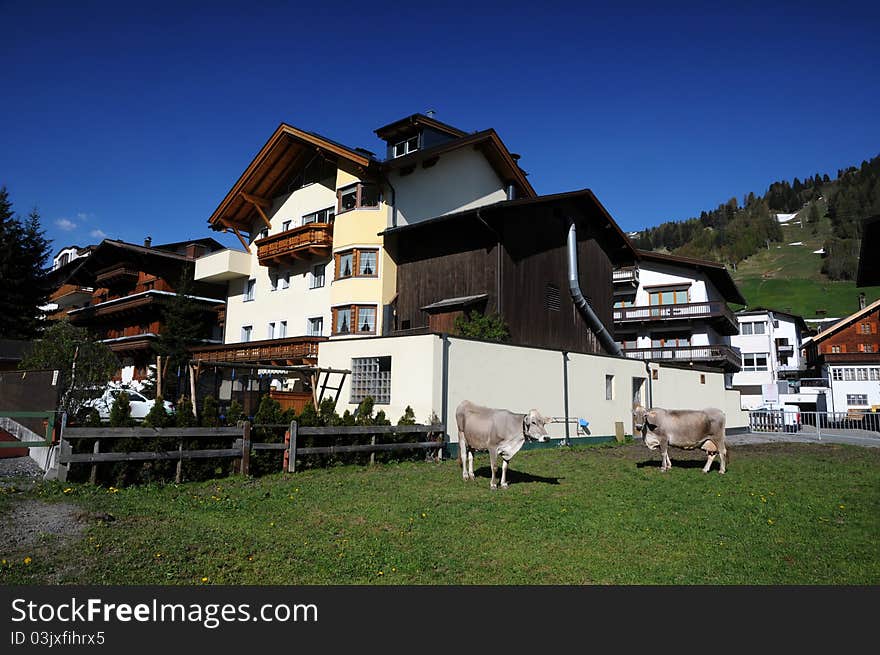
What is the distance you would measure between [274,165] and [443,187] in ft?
34.9

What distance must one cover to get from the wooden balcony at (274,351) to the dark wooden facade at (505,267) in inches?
170

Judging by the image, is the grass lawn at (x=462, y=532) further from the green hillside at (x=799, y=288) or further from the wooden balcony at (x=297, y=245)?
the green hillside at (x=799, y=288)

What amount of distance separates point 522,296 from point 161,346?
23.7 metres

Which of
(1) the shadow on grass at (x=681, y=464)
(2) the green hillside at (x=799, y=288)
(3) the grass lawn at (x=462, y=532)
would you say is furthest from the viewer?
(2) the green hillside at (x=799, y=288)

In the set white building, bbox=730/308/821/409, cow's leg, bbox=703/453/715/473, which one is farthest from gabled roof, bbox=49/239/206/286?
white building, bbox=730/308/821/409

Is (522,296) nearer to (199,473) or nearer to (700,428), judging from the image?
(700,428)

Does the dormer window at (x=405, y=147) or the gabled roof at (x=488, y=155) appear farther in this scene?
the dormer window at (x=405, y=147)

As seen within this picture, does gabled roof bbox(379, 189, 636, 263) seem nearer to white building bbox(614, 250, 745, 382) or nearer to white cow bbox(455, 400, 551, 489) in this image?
white cow bbox(455, 400, 551, 489)

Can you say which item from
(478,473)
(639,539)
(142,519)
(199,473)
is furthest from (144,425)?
(639,539)

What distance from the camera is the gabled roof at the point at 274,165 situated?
3017 centimetres

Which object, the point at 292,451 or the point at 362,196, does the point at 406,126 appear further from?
the point at 292,451

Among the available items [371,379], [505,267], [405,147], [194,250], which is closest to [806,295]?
[405,147]

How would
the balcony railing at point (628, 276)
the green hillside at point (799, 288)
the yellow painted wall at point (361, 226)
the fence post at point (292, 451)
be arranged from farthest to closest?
the green hillside at point (799, 288) → the balcony railing at point (628, 276) → the yellow painted wall at point (361, 226) → the fence post at point (292, 451)

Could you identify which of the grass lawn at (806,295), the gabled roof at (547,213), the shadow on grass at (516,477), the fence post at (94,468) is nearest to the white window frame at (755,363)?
the gabled roof at (547,213)
